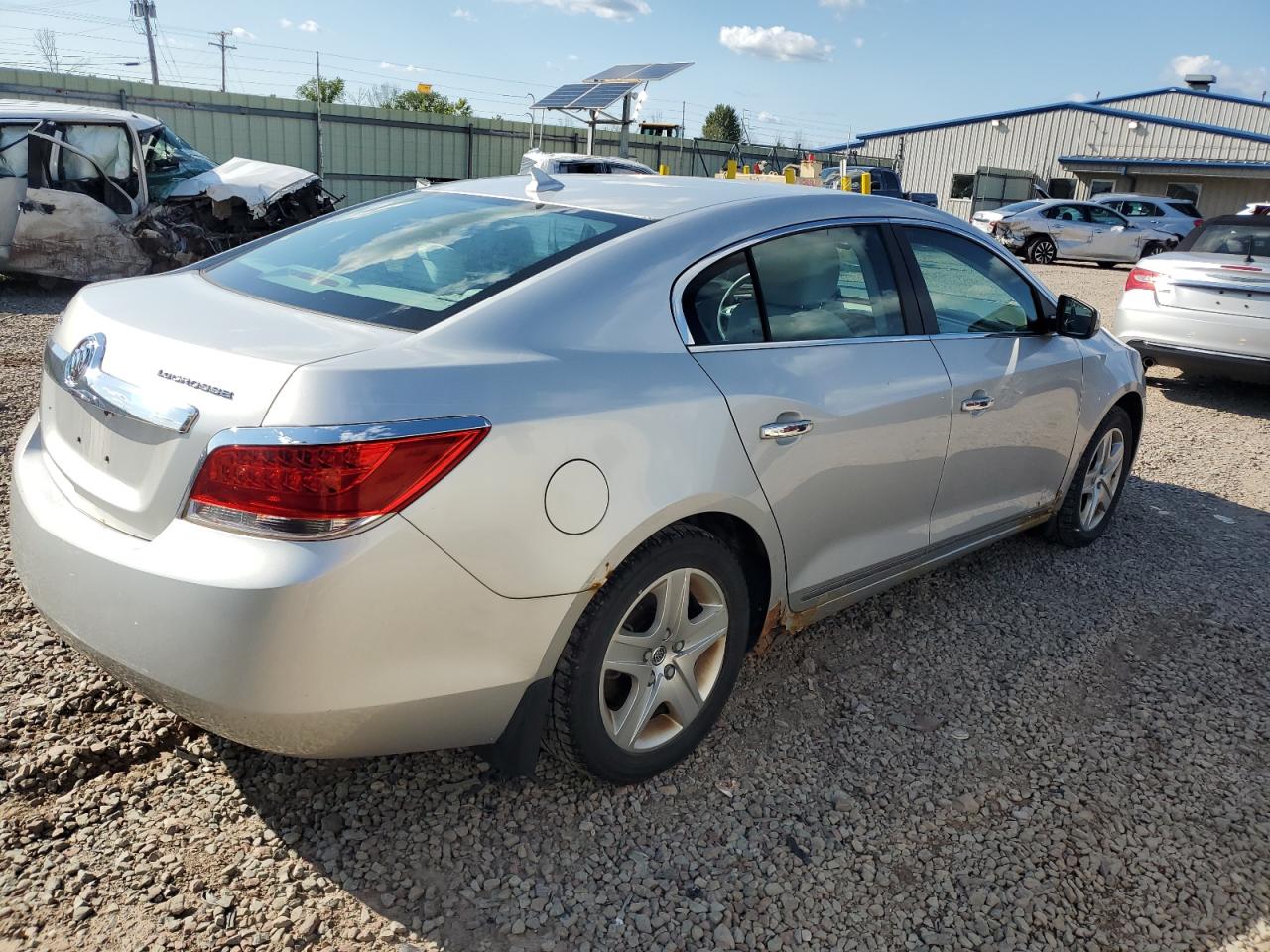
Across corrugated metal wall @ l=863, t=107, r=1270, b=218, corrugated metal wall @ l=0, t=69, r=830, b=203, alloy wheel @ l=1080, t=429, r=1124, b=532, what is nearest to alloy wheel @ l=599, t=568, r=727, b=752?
alloy wheel @ l=1080, t=429, r=1124, b=532

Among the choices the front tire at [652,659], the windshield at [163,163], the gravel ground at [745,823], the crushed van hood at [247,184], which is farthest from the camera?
the crushed van hood at [247,184]

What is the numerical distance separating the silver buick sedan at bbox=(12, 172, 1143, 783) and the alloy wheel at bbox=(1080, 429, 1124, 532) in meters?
1.41

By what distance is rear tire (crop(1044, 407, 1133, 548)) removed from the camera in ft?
14.8

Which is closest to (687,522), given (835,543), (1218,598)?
(835,543)

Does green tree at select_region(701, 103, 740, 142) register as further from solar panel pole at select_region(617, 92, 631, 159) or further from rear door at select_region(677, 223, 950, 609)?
rear door at select_region(677, 223, 950, 609)

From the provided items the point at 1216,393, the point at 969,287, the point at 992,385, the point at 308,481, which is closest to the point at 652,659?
the point at 308,481

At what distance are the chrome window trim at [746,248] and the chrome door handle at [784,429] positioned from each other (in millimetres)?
226

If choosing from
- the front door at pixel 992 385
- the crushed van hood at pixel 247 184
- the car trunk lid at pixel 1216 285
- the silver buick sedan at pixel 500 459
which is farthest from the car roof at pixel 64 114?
the car trunk lid at pixel 1216 285

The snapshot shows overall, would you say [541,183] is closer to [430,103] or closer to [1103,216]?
[1103,216]

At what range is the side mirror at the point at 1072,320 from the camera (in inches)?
159

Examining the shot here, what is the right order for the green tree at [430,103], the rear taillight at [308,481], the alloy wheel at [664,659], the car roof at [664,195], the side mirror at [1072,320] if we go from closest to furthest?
the rear taillight at [308,481] → the alloy wheel at [664,659] → the car roof at [664,195] → the side mirror at [1072,320] → the green tree at [430,103]

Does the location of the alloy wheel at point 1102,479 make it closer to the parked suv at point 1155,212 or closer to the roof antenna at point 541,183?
the roof antenna at point 541,183

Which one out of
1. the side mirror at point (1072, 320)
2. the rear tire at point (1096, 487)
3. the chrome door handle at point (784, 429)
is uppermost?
the side mirror at point (1072, 320)

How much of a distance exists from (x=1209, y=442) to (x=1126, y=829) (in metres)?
5.20
